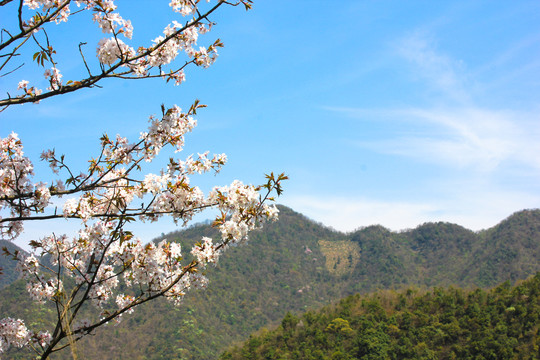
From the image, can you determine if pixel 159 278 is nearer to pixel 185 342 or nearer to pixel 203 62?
pixel 203 62

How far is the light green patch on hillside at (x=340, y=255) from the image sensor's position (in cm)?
10438

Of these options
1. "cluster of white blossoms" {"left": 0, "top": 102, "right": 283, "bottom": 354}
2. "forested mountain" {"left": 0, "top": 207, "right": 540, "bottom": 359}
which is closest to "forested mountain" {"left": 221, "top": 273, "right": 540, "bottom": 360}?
"forested mountain" {"left": 0, "top": 207, "right": 540, "bottom": 359}

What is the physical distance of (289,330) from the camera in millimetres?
37438

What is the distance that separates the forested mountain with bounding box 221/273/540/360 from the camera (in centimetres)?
2791

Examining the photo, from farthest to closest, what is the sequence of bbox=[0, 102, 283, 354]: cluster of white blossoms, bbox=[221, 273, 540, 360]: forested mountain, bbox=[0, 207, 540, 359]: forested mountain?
bbox=[0, 207, 540, 359]: forested mountain → bbox=[221, 273, 540, 360]: forested mountain → bbox=[0, 102, 283, 354]: cluster of white blossoms

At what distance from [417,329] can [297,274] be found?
6742 cm

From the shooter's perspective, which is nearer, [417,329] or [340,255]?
[417,329]

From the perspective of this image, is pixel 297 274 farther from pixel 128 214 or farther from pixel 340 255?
pixel 128 214

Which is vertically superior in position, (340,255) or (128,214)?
(340,255)

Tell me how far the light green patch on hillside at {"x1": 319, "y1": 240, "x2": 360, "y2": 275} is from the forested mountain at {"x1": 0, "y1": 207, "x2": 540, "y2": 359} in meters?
0.29

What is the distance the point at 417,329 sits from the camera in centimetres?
3206

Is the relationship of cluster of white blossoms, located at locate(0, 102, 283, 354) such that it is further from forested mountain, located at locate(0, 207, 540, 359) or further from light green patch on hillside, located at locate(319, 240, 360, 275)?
light green patch on hillside, located at locate(319, 240, 360, 275)

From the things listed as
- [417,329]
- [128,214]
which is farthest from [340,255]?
[128,214]

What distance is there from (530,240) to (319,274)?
46.8 metres
